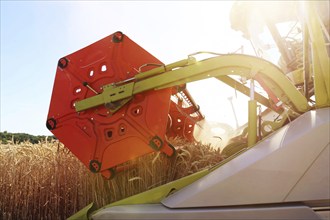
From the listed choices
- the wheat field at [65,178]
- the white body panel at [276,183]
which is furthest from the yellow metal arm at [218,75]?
the wheat field at [65,178]

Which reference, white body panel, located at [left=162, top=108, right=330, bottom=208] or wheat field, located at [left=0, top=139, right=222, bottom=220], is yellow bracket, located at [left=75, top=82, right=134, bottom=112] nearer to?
wheat field, located at [left=0, top=139, right=222, bottom=220]

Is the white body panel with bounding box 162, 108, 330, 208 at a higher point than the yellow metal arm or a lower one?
lower

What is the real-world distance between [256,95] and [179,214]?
1604 mm

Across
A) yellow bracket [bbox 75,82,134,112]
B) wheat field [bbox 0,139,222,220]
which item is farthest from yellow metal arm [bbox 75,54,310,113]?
wheat field [bbox 0,139,222,220]

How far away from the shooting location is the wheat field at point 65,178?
3.10 metres

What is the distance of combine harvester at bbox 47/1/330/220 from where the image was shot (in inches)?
77.0

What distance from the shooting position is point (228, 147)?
302cm

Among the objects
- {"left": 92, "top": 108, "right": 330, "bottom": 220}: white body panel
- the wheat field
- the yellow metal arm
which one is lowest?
{"left": 92, "top": 108, "right": 330, "bottom": 220}: white body panel

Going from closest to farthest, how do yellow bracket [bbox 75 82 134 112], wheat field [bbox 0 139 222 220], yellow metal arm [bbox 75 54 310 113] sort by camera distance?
1. yellow metal arm [bbox 75 54 310 113]
2. yellow bracket [bbox 75 82 134 112]
3. wheat field [bbox 0 139 222 220]

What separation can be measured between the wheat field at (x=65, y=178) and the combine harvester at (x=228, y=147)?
0.69ft

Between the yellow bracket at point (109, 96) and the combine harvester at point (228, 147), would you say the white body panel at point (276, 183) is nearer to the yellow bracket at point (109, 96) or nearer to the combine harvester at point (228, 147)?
the combine harvester at point (228, 147)

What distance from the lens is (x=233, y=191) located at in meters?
2.04

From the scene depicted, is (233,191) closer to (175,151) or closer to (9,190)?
(175,151)

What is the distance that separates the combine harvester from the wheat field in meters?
0.21
